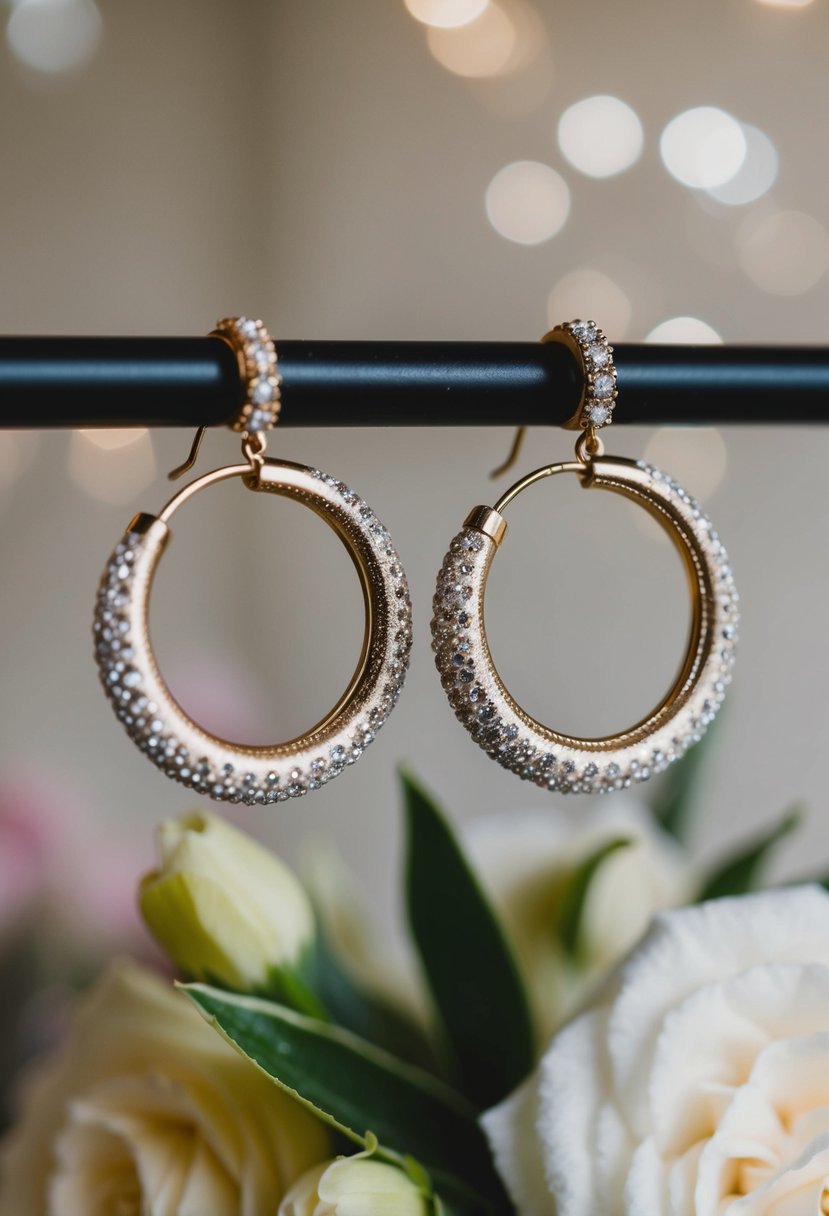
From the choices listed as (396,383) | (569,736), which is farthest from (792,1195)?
(396,383)

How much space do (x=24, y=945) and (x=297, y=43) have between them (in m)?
0.56

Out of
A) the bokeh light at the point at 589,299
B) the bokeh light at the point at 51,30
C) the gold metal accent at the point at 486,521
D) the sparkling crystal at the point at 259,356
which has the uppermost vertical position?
the bokeh light at the point at 51,30

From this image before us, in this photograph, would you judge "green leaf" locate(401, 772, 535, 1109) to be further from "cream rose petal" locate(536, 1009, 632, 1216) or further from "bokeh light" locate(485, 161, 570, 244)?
"bokeh light" locate(485, 161, 570, 244)

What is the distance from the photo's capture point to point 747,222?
69 cm

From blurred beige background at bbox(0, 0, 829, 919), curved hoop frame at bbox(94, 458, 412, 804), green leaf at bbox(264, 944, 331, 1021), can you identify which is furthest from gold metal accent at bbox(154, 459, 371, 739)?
blurred beige background at bbox(0, 0, 829, 919)

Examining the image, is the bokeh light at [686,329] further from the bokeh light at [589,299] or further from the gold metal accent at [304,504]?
the gold metal accent at [304,504]

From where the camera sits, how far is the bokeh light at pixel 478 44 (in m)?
0.65

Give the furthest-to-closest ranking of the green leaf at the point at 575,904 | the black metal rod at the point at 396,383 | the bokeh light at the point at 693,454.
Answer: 1. the bokeh light at the point at 693,454
2. the green leaf at the point at 575,904
3. the black metal rod at the point at 396,383

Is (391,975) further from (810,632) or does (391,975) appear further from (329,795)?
(810,632)

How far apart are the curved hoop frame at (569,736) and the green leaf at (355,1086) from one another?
0.11m

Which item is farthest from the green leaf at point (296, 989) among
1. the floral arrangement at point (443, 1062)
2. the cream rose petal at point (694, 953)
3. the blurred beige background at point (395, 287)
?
the blurred beige background at point (395, 287)

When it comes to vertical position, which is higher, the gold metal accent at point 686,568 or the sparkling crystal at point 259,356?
the sparkling crystal at point 259,356

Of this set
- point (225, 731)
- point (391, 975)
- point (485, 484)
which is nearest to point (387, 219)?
point (485, 484)

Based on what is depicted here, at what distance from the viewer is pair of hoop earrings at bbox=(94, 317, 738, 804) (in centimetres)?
26
